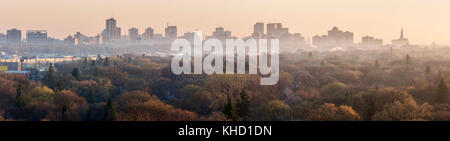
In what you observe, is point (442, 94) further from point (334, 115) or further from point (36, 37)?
point (36, 37)

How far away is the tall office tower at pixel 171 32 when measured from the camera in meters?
190

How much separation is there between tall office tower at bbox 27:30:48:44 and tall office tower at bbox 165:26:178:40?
53002 mm

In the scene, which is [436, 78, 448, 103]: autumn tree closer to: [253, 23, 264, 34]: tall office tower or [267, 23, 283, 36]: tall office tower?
[253, 23, 264, 34]: tall office tower

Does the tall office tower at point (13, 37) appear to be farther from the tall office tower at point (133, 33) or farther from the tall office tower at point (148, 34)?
the tall office tower at point (148, 34)

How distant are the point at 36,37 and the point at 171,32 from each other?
190 ft

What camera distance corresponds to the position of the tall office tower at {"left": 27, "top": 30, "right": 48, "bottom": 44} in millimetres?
184000

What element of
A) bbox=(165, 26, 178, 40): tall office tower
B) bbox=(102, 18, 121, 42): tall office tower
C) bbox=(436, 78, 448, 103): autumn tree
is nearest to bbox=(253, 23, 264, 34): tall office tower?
bbox=(165, 26, 178, 40): tall office tower

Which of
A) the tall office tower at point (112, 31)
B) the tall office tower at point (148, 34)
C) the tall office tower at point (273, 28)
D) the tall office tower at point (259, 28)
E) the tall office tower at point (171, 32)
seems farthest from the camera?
the tall office tower at point (171, 32)

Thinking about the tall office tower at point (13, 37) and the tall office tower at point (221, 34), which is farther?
the tall office tower at point (13, 37)

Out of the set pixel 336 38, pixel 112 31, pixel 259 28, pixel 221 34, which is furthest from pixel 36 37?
pixel 336 38

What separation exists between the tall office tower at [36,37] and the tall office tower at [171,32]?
53.0 metres

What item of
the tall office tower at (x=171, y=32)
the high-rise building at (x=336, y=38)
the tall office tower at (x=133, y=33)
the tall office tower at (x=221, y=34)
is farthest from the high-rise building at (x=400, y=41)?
the tall office tower at (x=133, y=33)
